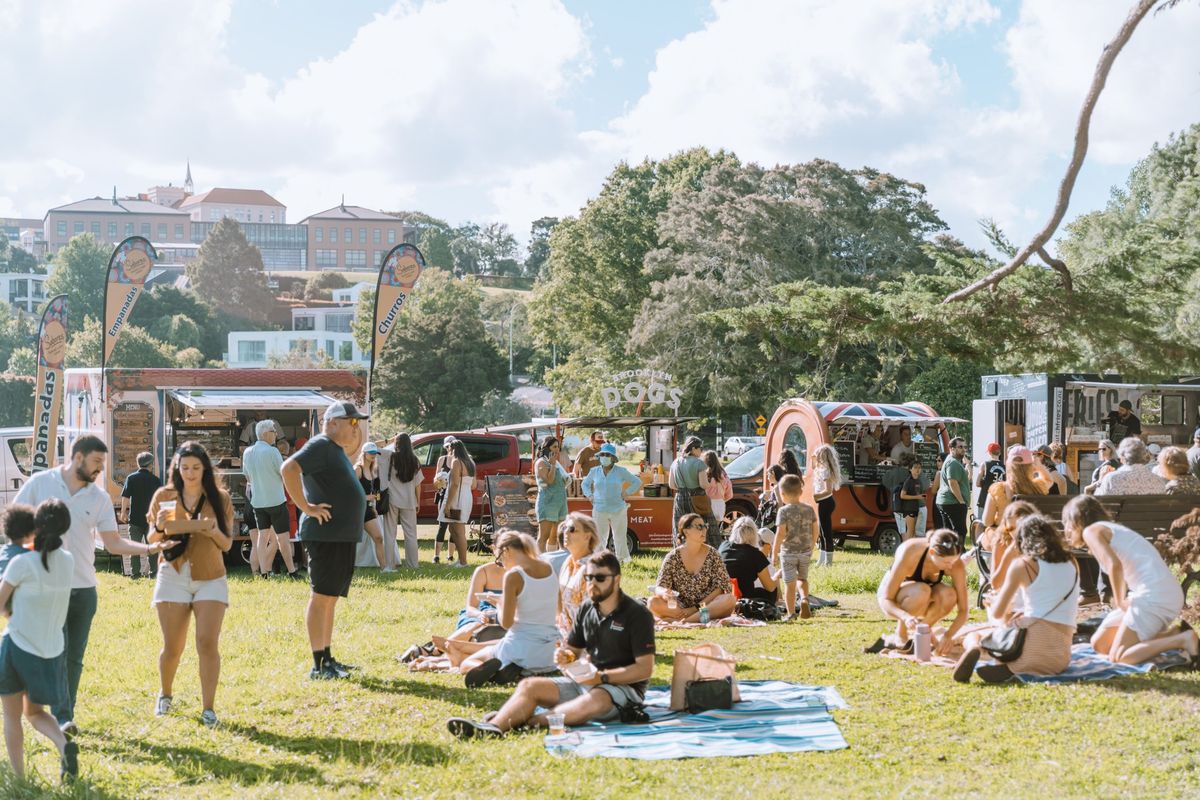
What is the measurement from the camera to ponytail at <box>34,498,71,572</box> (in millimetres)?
5785

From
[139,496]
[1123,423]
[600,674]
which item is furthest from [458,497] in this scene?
[1123,423]

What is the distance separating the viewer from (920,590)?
29.7 feet

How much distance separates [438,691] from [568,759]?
6.24ft

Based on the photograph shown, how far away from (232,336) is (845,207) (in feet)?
262

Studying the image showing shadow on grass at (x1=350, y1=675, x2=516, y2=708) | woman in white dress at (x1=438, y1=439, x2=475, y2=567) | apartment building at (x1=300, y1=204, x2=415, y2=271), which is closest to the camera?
shadow on grass at (x1=350, y1=675, x2=516, y2=708)

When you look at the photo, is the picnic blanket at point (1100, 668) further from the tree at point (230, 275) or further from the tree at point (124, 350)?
the tree at point (230, 275)

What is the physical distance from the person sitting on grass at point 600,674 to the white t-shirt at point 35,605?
2.01 meters

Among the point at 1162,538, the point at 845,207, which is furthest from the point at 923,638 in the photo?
the point at 845,207

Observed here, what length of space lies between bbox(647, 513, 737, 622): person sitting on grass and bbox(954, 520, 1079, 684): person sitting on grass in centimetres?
283

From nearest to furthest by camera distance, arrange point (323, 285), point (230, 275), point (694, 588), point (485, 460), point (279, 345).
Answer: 1. point (694, 588)
2. point (485, 460)
3. point (279, 345)
4. point (230, 275)
5. point (323, 285)

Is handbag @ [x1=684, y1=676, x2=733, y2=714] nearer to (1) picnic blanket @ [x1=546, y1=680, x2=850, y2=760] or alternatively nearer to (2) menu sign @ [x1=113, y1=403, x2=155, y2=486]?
(1) picnic blanket @ [x1=546, y1=680, x2=850, y2=760]

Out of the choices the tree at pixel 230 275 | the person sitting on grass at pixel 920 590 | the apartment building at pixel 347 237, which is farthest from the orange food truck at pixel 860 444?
the apartment building at pixel 347 237

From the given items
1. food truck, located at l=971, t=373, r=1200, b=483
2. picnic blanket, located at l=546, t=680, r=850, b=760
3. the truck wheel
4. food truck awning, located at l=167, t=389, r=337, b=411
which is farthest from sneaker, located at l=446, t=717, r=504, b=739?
food truck, located at l=971, t=373, r=1200, b=483

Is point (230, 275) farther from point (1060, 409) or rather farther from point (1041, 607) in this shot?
point (1041, 607)
